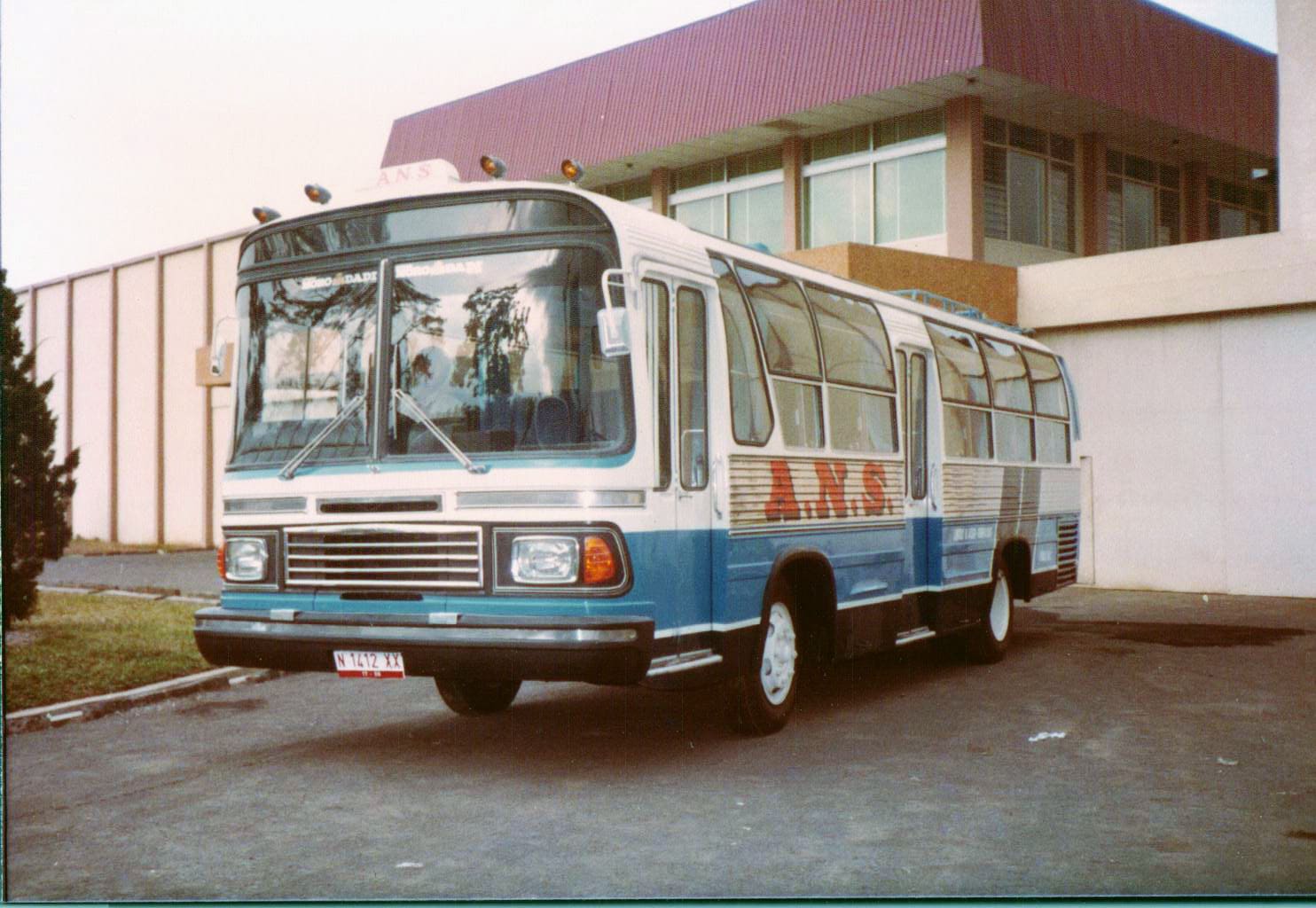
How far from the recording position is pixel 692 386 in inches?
286

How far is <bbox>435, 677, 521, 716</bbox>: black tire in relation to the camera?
8750 millimetres

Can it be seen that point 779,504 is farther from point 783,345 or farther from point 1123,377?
point 1123,377

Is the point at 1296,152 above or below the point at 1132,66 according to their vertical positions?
below

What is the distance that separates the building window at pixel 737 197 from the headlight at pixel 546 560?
17.6 m

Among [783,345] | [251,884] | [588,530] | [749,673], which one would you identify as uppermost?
[783,345]

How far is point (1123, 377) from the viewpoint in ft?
61.4

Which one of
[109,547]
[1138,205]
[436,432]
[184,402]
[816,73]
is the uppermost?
[816,73]

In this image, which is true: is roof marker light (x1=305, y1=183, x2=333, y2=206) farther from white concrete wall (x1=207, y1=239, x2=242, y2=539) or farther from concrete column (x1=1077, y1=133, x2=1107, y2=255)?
concrete column (x1=1077, y1=133, x2=1107, y2=255)

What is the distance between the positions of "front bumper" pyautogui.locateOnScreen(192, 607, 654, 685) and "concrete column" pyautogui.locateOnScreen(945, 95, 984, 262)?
16261 mm

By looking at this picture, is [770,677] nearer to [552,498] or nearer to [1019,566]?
[552,498]

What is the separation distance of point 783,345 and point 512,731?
2.88m

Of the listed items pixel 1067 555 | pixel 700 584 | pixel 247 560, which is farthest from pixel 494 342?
pixel 1067 555

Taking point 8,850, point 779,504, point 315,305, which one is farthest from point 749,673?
point 8,850

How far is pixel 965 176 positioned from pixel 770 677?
1520 cm
